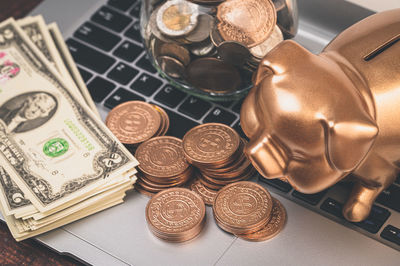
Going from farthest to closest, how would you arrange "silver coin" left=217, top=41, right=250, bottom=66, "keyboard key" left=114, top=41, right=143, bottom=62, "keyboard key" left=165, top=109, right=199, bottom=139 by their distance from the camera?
"keyboard key" left=114, top=41, right=143, bottom=62
"keyboard key" left=165, top=109, right=199, bottom=139
"silver coin" left=217, top=41, right=250, bottom=66

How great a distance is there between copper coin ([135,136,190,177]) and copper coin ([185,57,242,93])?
0.32ft

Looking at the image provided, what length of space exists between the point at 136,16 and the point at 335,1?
0.36 metres

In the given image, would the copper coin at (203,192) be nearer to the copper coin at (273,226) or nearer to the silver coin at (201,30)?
the copper coin at (273,226)

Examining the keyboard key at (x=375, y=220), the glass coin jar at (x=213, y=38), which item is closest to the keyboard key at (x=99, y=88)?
the glass coin jar at (x=213, y=38)

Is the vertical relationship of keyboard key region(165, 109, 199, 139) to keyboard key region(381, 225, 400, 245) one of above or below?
above

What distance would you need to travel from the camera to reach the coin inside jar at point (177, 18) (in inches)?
34.6

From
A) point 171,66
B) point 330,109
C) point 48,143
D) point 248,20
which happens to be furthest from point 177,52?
point 330,109

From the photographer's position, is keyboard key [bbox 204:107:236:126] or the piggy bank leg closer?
the piggy bank leg

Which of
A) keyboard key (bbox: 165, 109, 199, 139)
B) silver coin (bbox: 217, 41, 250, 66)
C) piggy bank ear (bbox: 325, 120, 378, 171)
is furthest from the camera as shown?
keyboard key (bbox: 165, 109, 199, 139)

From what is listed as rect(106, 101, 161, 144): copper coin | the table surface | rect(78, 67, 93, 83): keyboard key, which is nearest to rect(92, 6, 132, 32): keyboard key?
rect(78, 67, 93, 83): keyboard key

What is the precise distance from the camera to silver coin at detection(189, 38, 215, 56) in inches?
34.6

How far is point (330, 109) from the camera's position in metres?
0.63

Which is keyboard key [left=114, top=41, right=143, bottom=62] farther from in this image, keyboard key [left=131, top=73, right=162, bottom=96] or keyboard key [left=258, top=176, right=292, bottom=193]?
keyboard key [left=258, top=176, right=292, bottom=193]

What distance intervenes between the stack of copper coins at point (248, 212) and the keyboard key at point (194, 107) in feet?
0.54
